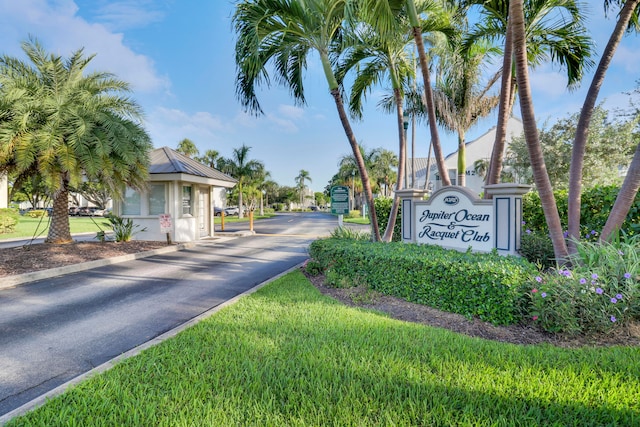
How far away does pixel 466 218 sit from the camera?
6.19 m

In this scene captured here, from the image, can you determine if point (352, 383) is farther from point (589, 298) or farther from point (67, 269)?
point (67, 269)

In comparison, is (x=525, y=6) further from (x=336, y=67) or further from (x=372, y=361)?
(x=372, y=361)

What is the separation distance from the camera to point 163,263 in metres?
8.71

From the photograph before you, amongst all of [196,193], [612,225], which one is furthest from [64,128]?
[612,225]

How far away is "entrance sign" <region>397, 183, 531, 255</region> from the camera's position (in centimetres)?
551

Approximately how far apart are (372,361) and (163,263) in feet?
24.7

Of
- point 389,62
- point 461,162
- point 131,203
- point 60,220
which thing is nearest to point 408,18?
point 389,62

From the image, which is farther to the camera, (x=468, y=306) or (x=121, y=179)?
(x=121, y=179)

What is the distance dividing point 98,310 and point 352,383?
174 inches

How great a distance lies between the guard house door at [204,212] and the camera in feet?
46.2

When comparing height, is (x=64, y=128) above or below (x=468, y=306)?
above

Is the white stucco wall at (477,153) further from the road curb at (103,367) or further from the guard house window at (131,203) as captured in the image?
the road curb at (103,367)

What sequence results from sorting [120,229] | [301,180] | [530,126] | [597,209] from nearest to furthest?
[530,126], [597,209], [120,229], [301,180]

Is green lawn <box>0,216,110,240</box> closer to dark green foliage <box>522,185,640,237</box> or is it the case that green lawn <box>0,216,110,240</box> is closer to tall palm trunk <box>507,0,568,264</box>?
tall palm trunk <box>507,0,568,264</box>
